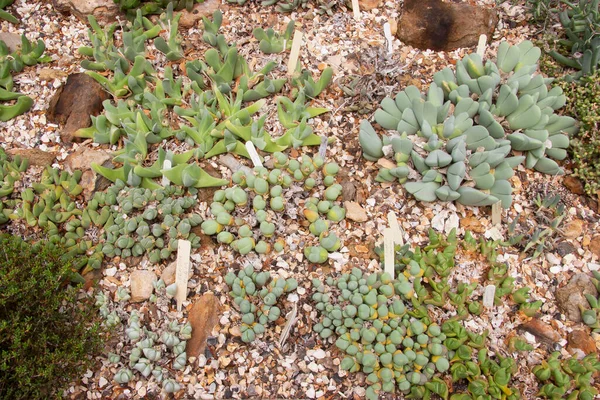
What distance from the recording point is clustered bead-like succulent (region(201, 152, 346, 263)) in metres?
2.94

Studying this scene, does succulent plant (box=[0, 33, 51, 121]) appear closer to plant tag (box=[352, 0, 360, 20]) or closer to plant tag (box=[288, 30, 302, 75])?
plant tag (box=[288, 30, 302, 75])

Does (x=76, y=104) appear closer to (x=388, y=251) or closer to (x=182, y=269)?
(x=182, y=269)

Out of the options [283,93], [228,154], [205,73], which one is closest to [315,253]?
[228,154]

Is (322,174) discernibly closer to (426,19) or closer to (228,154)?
(228,154)

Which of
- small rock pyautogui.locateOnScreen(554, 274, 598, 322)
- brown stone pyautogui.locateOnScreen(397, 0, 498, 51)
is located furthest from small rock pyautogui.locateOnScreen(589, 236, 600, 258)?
brown stone pyautogui.locateOnScreen(397, 0, 498, 51)

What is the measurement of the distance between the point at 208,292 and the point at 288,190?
0.77 meters

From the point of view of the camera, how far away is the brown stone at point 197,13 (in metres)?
4.10

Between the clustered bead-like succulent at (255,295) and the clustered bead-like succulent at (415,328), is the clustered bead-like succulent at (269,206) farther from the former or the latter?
the clustered bead-like succulent at (415,328)

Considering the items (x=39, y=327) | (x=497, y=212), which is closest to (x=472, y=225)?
(x=497, y=212)

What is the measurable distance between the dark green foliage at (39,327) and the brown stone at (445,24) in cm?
293

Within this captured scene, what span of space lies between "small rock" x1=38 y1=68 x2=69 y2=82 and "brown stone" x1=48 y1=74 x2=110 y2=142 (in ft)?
0.73

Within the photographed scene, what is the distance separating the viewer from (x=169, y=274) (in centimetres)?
292

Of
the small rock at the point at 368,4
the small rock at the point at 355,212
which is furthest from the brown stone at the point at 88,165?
the small rock at the point at 368,4

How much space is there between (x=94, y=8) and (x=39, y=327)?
2.67 meters
